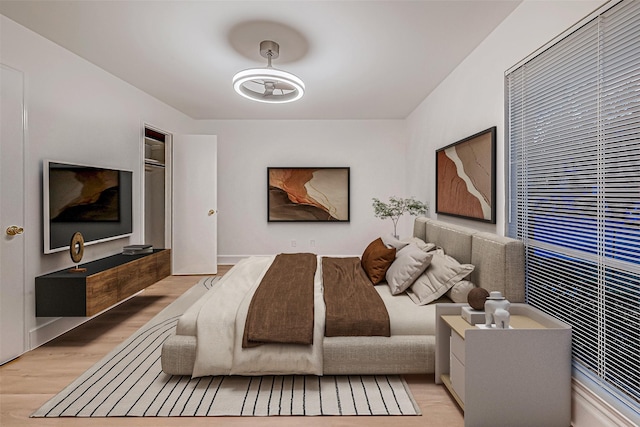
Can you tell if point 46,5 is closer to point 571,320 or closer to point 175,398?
point 175,398

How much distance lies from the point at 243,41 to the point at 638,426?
3439 millimetres

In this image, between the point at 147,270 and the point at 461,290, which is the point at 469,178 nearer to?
the point at 461,290

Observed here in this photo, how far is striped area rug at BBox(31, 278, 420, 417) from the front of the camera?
201 centimetres

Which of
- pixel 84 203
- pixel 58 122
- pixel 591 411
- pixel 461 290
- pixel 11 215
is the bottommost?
pixel 591 411

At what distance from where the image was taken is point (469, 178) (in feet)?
10.7

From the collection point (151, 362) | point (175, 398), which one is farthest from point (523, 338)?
point (151, 362)

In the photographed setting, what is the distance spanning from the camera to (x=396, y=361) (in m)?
2.30

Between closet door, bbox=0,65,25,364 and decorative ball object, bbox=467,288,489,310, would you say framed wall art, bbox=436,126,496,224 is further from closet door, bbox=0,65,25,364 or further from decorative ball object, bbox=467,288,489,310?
closet door, bbox=0,65,25,364

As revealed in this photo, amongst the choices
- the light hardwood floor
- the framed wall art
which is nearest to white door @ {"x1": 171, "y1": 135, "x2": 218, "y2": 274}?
the light hardwood floor

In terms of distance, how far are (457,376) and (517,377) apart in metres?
0.32

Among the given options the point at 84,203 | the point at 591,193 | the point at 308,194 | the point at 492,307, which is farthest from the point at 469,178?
the point at 84,203

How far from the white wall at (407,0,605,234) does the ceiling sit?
131 millimetres

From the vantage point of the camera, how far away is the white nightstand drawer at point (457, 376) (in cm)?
195

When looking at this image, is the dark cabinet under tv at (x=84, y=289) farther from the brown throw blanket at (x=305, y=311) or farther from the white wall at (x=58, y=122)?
the brown throw blanket at (x=305, y=311)
